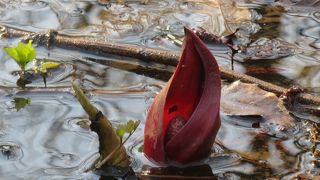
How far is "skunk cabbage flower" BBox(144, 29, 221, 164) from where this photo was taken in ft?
8.15

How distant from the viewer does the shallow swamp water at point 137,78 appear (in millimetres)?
2631

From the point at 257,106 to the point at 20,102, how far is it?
106 centimetres

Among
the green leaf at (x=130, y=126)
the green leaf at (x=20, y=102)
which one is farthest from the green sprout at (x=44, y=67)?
the green leaf at (x=130, y=126)

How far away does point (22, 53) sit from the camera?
125 inches

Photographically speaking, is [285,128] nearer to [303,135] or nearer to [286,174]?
[303,135]

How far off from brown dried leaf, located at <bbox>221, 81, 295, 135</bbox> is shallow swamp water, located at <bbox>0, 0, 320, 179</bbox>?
52 mm

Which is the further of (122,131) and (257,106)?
(257,106)

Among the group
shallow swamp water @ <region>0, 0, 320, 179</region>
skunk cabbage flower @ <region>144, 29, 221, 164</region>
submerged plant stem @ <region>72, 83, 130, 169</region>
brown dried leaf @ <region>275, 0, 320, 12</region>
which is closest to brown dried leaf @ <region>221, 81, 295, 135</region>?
shallow swamp water @ <region>0, 0, 320, 179</region>

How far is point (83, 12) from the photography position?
169 inches

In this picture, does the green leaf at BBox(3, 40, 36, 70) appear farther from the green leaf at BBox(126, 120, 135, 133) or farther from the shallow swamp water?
the green leaf at BBox(126, 120, 135, 133)

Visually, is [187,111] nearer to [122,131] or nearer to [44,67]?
[122,131]

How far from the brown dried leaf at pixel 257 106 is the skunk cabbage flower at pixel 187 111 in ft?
1.66

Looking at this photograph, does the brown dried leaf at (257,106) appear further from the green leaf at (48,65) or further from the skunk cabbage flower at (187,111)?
the green leaf at (48,65)

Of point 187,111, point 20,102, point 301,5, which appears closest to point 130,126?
point 187,111
